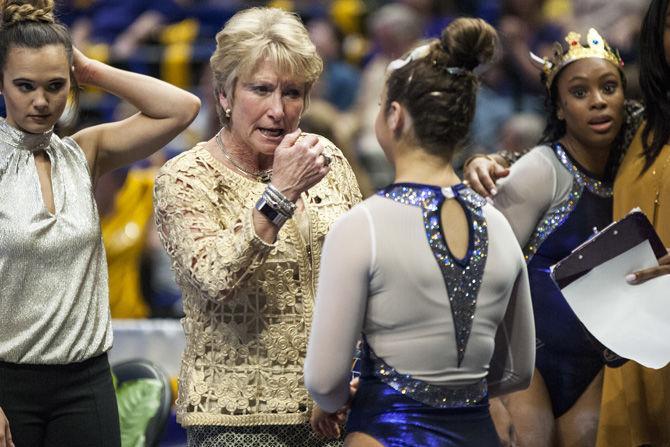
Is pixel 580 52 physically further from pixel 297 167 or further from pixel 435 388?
pixel 435 388

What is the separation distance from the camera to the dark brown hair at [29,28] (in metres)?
2.75

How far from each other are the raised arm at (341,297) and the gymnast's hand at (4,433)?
2.48 feet

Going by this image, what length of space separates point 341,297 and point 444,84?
0.45 m

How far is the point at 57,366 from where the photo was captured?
108 inches

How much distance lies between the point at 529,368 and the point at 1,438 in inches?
44.0

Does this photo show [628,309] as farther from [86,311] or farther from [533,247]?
[86,311]

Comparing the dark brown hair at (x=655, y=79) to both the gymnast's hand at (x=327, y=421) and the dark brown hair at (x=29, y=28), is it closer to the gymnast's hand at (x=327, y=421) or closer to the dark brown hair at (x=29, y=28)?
the gymnast's hand at (x=327, y=421)

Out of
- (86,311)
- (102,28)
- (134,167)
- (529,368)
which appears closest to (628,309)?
(529,368)

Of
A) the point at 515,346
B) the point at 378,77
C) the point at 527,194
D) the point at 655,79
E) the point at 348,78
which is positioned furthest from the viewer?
the point at 348,78

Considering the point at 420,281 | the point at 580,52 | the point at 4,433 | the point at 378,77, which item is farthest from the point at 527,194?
the point at 378,77

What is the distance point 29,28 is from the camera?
9.05 ft

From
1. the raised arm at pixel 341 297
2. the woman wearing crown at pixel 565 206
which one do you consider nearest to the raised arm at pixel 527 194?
the woman wearing crown at pixel 565 206

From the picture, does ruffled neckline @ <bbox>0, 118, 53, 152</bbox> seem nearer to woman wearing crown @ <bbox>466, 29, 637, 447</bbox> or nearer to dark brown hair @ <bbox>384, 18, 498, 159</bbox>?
dark brown hair @ <bbox>384, 18, 498, 159</bbox>

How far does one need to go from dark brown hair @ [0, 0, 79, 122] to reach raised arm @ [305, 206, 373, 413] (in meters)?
0.93
